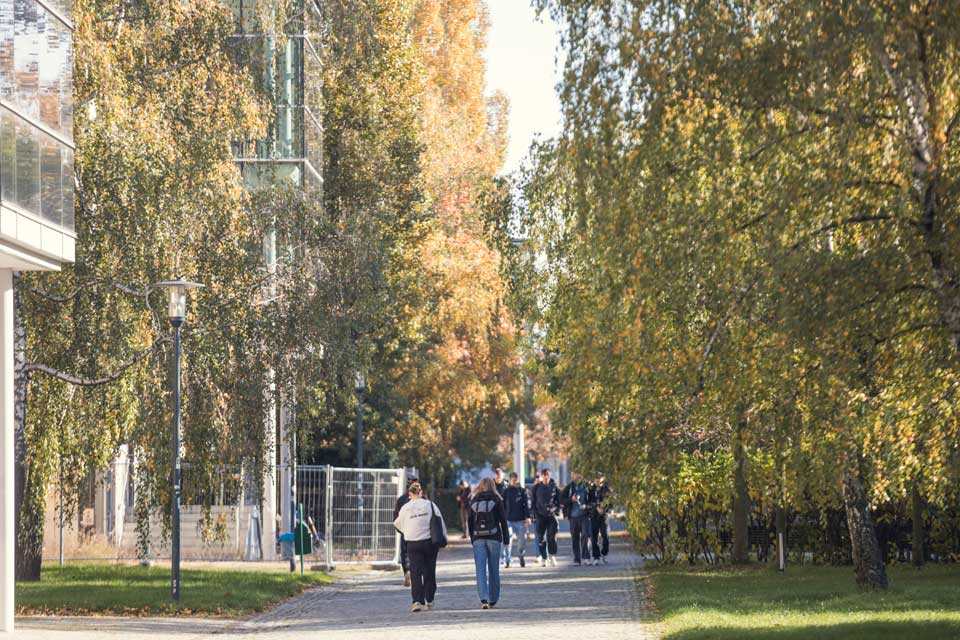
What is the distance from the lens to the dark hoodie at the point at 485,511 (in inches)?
797

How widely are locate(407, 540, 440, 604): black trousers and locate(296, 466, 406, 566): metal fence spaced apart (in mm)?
10146

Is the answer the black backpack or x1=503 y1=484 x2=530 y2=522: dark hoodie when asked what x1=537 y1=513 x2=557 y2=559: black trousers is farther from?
the black backpack

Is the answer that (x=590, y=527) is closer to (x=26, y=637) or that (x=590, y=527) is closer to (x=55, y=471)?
(x=55, y=471)

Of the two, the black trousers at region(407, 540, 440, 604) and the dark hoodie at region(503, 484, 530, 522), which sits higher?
the dark hoodie at region(503, 484, 530, 522)

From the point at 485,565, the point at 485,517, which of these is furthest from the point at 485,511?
the point at 485,565

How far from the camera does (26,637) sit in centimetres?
1695

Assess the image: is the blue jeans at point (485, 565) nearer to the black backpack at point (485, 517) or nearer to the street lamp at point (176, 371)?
the black backpack at point (485, 517)

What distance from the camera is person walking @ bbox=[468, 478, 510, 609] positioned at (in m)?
20.2

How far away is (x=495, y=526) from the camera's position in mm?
20344

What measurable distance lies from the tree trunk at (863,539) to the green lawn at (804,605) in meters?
0.24

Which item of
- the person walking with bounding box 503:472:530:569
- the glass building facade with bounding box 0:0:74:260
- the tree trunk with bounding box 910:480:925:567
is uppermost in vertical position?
the glass building facade with bounding box 0:0:74:260

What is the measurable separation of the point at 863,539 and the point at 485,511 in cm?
489

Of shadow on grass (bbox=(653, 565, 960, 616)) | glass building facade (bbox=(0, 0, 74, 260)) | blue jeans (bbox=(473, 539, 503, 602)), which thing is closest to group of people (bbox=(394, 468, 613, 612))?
blue jeans (bbox=(473, 539, 503, 602))

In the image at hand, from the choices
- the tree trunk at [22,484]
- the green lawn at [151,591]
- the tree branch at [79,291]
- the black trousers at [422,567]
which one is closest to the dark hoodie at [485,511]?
the black trousers at [422,567]
